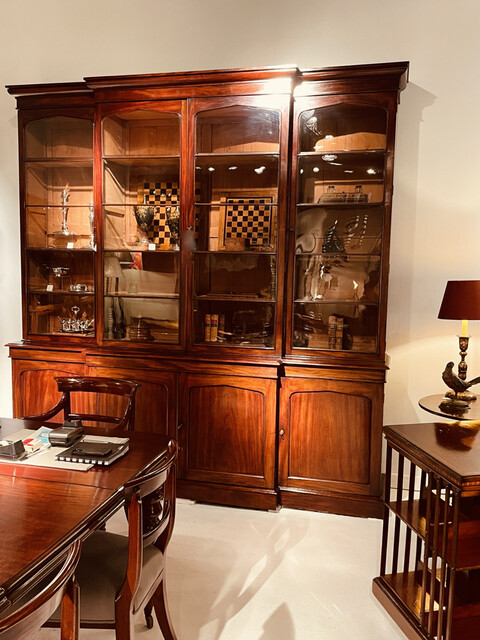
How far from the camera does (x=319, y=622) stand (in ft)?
6.88

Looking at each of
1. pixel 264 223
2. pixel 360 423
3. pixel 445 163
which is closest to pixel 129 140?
pixel 264 223

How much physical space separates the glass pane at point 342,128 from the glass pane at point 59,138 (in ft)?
4.83

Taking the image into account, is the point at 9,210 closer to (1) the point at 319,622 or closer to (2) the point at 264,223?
(2) the point at 264,223

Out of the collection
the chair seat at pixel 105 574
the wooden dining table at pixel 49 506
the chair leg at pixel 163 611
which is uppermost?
the wooden dining table at pixel 49 506

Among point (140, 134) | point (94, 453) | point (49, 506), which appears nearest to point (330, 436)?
point (94, 453)

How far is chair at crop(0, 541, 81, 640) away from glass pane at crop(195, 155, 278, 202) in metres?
2.37

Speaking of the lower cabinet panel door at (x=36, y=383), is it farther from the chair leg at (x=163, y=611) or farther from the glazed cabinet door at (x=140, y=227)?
the chair leg at (x=163, y=611)

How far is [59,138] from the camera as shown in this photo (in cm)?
351

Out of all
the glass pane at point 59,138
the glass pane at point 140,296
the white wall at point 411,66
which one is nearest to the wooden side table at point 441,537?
the white wall at point 411,66

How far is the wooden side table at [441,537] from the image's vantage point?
5.53 feet

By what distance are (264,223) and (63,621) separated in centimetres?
240

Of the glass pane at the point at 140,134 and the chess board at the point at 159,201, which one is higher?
the glass pane at the point at 140,134

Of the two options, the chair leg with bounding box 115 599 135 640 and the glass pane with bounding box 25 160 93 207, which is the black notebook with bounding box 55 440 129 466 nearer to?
the chair leg with bounding box 115 599 135 640

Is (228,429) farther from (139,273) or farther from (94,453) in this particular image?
(94,453)
